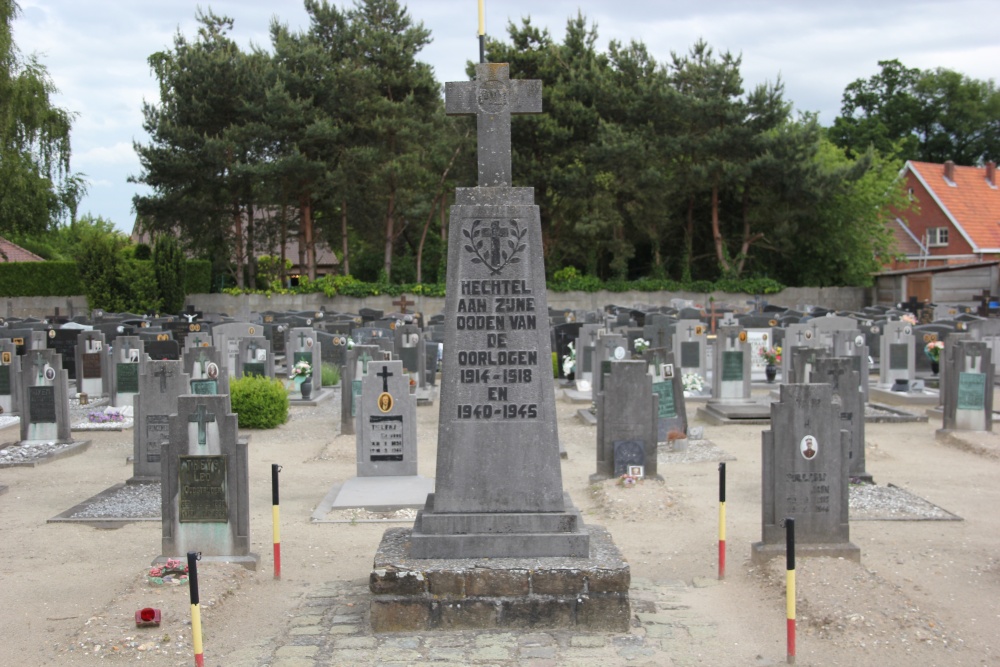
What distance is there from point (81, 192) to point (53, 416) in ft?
82.1

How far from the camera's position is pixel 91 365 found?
61.7ft

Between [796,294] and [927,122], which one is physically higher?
[927,122]

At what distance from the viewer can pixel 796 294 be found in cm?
4200

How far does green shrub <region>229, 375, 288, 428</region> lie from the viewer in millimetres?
14820

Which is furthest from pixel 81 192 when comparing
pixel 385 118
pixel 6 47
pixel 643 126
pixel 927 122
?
pixel 927 122

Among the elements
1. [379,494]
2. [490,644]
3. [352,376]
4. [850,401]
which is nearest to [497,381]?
[490,644]

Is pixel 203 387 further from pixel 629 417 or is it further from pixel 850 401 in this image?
pixel 850 401

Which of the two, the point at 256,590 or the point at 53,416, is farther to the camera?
the point at 53,416

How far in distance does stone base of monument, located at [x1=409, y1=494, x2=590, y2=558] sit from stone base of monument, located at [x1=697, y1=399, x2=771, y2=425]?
376 inches

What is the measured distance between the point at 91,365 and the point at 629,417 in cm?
1218

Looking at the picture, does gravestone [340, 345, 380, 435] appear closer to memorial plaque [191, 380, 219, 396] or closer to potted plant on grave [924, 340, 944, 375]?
memorial plaque [191, 380, 219, 396]

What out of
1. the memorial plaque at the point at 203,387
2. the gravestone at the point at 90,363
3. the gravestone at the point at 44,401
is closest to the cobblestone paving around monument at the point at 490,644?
the memorial plaque at the point at 203,387

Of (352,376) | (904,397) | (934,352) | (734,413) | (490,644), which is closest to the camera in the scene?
(490,644)

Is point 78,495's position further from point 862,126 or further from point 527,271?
point 862,126
